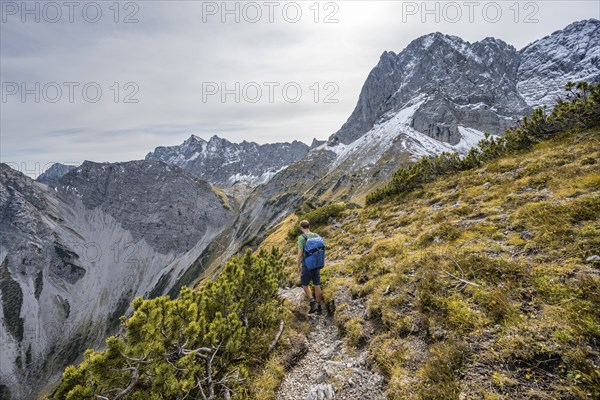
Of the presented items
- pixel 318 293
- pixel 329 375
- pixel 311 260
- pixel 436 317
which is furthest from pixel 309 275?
pixel 436 317

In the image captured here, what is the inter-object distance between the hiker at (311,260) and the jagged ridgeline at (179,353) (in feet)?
6.72

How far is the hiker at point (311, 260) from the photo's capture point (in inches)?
430

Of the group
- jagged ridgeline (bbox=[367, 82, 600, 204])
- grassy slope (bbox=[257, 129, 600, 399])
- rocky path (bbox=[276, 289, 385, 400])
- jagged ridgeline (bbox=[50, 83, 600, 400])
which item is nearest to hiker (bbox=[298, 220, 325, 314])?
jagged ridgeline (bbox=[50, 83, 600, 400])

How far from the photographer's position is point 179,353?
646 centimetres

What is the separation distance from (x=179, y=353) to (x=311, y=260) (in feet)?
18.5

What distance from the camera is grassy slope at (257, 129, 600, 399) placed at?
15.7 feet

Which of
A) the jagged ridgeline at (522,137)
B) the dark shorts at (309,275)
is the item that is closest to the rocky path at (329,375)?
the dark shorts at (309,275)

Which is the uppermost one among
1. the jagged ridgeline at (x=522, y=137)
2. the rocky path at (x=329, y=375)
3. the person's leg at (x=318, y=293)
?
the jagged ridgeline at (x=522, y=137)

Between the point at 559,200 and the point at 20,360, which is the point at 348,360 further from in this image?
the point at 20,360

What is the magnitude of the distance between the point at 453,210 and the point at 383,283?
679cm

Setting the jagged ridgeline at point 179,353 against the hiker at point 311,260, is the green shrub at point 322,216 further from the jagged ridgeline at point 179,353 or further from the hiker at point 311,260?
the jagged ridgeline at point 179,353

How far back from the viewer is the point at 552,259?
7074 millimetres

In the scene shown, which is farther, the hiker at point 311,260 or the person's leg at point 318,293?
the person's leg at point 318,293

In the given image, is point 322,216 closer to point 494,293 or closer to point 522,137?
point 522,137
